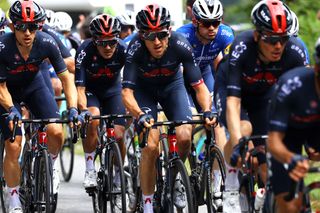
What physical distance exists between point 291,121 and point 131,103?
3.03 m

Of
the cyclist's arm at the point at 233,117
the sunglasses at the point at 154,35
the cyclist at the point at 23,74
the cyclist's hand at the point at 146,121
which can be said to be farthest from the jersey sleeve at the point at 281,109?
the cyclist at the point at 23,74

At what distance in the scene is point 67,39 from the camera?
17.0 m

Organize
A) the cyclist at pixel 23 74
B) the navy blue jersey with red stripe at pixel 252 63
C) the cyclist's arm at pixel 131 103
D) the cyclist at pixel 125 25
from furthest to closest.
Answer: the cyclist at pixel 125 25 → the cyclist at pixel 23 74 → the cyclist's arm at pixel 131 103 → the navy blue jersey with red stripe at pixel 252 63

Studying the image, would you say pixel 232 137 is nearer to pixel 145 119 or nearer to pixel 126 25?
pixel 145 119

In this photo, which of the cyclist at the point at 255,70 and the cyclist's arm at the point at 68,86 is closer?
the cyclist at the point at 255,70

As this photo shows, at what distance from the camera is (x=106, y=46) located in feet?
36.9

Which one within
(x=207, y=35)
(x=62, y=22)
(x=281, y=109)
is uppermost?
(x=62, y=22)

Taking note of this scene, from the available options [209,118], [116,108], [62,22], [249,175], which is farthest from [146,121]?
[62,22]

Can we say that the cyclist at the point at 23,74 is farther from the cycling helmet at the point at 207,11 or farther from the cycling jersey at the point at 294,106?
the cycling jersey at the point at 294,106

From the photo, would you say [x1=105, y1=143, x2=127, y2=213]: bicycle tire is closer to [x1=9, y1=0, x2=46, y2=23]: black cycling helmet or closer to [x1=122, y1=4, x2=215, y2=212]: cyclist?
[x1=122, y1=4, x2=215, y2=212]: cyclist

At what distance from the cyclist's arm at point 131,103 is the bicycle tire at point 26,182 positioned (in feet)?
4.16

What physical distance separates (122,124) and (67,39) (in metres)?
5.72

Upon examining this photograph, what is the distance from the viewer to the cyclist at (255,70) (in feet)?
27.3

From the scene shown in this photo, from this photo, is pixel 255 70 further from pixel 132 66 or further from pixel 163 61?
pixel 132 66
